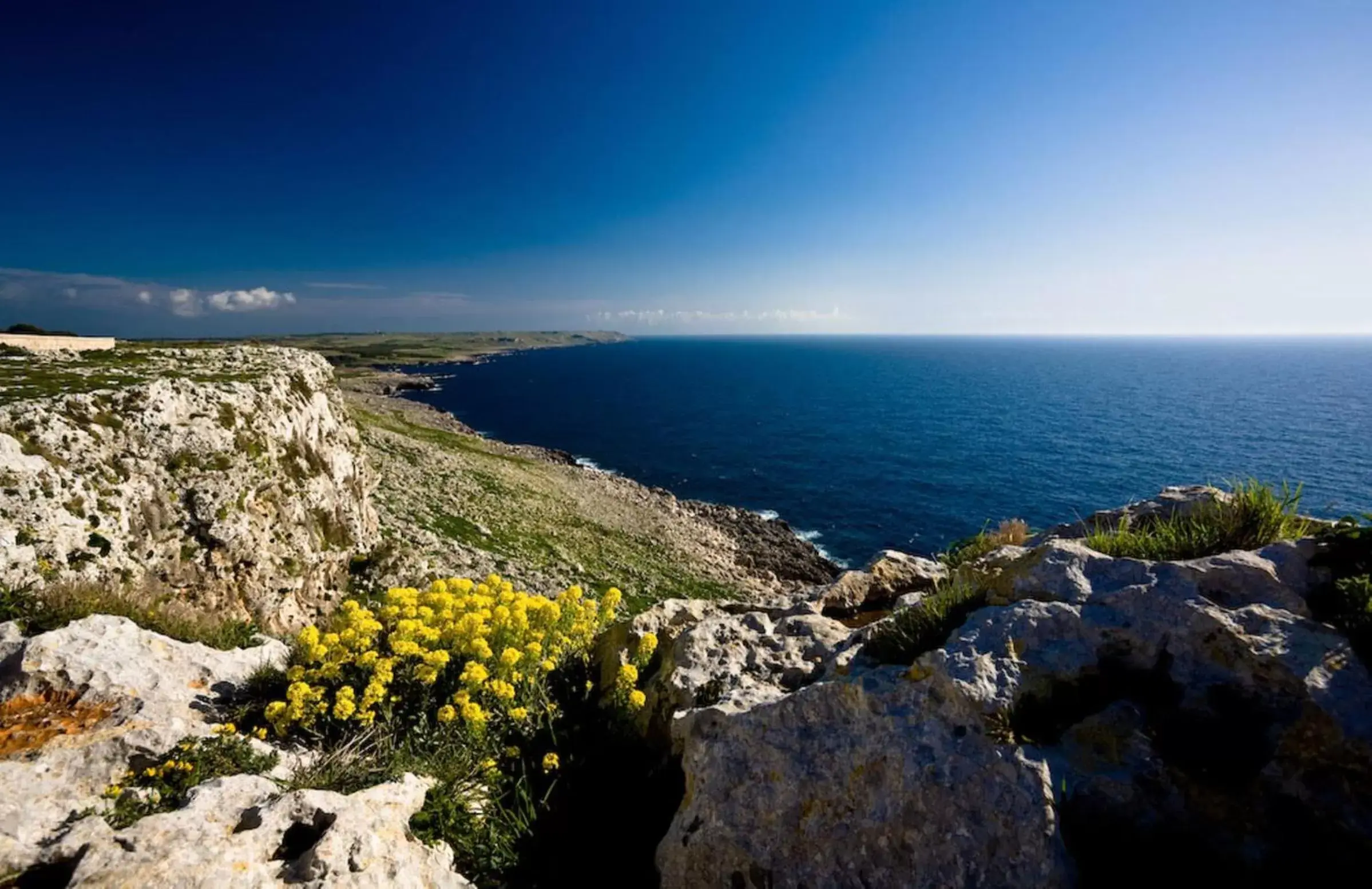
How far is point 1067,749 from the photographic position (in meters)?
4.64

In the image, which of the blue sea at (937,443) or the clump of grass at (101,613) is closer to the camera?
the clump of grass at (101,613)

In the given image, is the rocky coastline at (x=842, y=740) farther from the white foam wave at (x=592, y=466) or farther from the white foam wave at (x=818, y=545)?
the white foam wave at (x=592, y=466)

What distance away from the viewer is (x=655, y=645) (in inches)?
321

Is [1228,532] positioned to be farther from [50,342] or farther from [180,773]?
[50,342]

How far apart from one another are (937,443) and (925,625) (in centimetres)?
8993

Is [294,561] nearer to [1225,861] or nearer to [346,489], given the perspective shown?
[346,489]

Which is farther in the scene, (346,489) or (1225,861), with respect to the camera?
(346,489)

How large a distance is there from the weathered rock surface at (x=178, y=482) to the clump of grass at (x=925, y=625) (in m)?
13.0

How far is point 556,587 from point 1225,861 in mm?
31611

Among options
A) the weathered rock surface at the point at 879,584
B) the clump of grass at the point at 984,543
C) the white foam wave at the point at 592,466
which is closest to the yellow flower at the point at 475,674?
the weathered rock surface at the point at 879,584

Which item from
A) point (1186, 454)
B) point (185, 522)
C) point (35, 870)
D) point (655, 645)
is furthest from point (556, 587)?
point (1186, 454)

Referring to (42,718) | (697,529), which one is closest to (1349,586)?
(42,718)

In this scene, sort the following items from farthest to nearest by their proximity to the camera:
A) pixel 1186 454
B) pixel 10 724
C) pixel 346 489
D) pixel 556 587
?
pixel 1186 454 < pixel 556 587 < pixel 346 489 < pixel 10 724

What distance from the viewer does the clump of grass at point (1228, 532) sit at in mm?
6504
